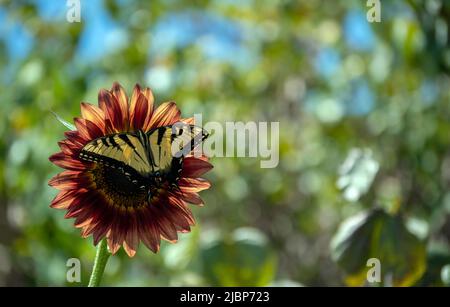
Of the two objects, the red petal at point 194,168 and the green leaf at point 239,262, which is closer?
the red petal at point 194,168

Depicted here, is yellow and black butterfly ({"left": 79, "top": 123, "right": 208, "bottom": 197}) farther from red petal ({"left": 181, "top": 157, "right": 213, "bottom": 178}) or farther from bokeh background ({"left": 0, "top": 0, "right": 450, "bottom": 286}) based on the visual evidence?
bokeh background ({"left": 0, "top": 0, "right": 450, "bottom": 286})

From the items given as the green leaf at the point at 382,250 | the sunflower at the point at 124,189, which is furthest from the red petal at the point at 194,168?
the green leaf at the point at 382,250

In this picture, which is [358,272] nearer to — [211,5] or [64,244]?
[64,244]

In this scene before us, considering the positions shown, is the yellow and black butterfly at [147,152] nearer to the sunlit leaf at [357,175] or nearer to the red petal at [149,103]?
the red petal at [149,103]

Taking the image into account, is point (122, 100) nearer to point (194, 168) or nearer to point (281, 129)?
point (194, 168)

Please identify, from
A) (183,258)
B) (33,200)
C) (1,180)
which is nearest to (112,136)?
(183,258)

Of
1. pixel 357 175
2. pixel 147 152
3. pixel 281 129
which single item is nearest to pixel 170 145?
pixel 147 152
